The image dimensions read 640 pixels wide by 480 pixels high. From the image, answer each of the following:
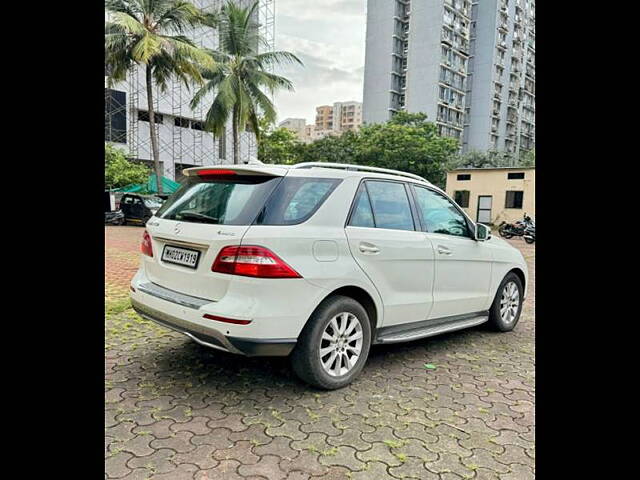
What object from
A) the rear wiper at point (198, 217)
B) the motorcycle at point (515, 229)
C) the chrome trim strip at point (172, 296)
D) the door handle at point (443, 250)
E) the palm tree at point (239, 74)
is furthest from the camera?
the palm tree at point (239, 74)

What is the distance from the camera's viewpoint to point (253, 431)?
2934mm

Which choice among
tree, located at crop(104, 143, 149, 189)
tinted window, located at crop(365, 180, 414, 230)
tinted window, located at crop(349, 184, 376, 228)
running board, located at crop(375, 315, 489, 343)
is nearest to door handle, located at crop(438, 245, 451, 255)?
tinted window, located at crop(365, 180, 414, 230)

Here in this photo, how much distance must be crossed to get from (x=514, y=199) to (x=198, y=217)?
2652 cm

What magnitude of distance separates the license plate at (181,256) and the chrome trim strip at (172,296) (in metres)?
0.23

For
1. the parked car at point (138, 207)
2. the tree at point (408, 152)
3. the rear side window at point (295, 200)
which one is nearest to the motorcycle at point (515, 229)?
the parked car at point (138, 207)

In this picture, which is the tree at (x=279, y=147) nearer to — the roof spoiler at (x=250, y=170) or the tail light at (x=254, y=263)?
the roof spoiler at (x=250, y=170)

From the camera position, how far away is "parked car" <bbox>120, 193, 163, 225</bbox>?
63.1 ft

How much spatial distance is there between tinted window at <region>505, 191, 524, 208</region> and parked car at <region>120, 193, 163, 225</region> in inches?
764

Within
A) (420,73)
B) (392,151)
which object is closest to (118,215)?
(392,151)

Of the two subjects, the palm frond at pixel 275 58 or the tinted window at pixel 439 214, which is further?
the palm frond at pixel 275 58

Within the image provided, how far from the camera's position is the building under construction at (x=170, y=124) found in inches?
1224

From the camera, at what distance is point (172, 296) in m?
3.46
